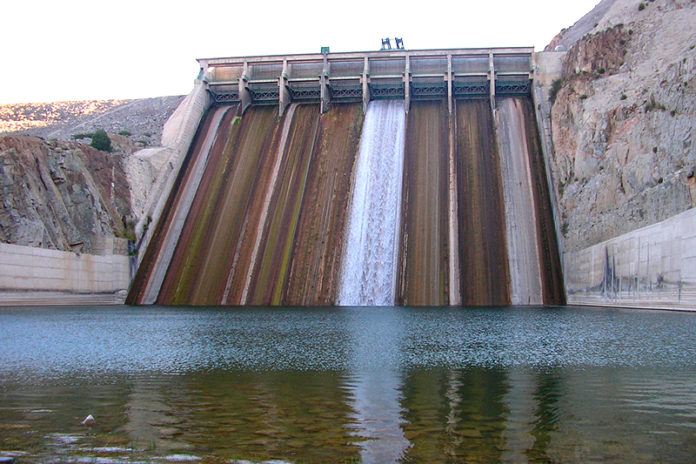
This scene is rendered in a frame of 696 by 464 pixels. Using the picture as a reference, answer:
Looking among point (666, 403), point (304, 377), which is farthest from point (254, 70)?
point (666, 403)

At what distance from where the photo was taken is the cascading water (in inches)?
1259

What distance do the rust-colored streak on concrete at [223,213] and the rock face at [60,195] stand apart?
12.4ft

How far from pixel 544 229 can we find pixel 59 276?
23.3 meters

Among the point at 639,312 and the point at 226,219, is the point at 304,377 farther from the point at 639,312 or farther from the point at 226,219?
the point at 226,219

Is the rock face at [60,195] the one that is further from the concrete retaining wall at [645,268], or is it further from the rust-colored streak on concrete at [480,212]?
the concrete retaining wall at [645,268]

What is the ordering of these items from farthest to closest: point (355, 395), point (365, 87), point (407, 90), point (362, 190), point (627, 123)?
point (365, 87)
point (407, 90)
point (362, 190)
point (627, 123)
point (355, 395)

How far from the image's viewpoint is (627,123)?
27.6 m

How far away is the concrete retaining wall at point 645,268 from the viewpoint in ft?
62.0

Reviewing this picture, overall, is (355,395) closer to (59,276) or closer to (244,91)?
(59,276)

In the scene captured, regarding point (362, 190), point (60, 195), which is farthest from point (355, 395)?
point (362, 190)

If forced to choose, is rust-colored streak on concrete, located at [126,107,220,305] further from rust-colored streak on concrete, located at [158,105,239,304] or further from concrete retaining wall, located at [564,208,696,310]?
concrete retaining wall, located at [564,208,696,310]

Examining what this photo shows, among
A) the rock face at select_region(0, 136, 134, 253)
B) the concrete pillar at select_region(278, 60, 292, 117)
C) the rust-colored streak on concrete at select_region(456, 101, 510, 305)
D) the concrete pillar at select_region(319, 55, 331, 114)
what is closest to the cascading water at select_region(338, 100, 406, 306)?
the concrete pillar at select_region(319, 55, 331, 114)

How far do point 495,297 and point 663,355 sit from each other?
18653 millimetres

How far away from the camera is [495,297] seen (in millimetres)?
30562
